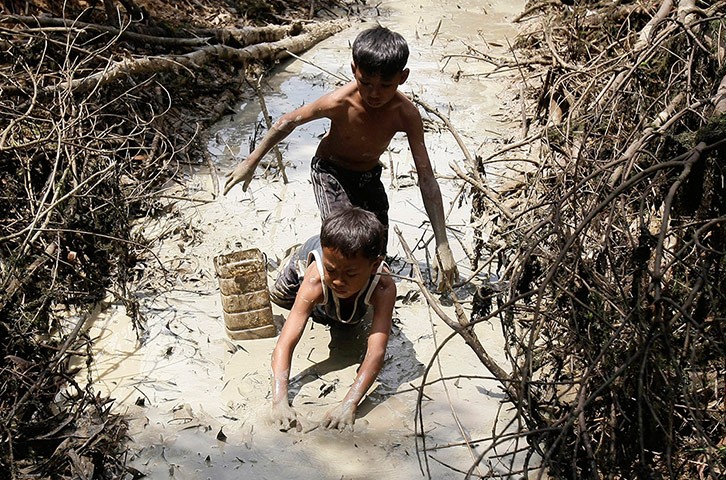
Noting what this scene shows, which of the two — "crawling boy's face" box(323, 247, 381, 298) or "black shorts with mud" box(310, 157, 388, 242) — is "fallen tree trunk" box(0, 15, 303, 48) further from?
"crawling boy's face" box(323, 247, 381, 298)

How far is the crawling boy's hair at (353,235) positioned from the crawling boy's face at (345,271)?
24mm

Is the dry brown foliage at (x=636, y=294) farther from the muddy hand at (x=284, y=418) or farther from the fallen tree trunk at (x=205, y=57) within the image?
the fallen tree trunk at (x=205, y=57)

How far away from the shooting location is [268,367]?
3.52 metres

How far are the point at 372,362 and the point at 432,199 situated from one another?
952 millimetres

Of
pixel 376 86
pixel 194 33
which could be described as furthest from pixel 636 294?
pixel 194 33

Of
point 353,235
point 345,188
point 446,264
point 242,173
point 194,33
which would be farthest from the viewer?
point 194,33

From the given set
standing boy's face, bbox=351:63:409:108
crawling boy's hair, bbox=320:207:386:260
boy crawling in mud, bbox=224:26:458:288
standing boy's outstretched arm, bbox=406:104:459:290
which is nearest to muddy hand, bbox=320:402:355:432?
crawling boy's hair, bbox=320:207:386:260

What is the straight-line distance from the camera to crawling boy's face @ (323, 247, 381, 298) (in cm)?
314

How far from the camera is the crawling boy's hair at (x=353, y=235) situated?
10.1 feet

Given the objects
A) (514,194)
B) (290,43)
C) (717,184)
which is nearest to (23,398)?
(717,184)

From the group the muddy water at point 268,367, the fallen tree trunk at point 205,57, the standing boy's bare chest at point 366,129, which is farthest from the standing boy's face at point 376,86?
the fallen tree trunk at point 205,57

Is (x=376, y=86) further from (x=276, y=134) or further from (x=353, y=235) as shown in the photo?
(x=353, y=235)

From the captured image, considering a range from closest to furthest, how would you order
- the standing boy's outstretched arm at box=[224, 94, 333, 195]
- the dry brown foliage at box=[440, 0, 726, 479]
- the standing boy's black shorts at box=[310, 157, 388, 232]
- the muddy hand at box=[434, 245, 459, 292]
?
1. the dry brown foliage at box=[440, 0, 726, 479]
2. the muddy hand at box=[434, 245, 459, 292]
3. the standing boy's outstretched arm at box=[224, 94, 333, 195]
4. the standing boy's black shorts at box=[310, 157, 388, 232]

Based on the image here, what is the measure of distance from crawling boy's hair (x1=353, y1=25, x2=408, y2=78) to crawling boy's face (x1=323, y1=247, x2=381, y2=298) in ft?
2.93
